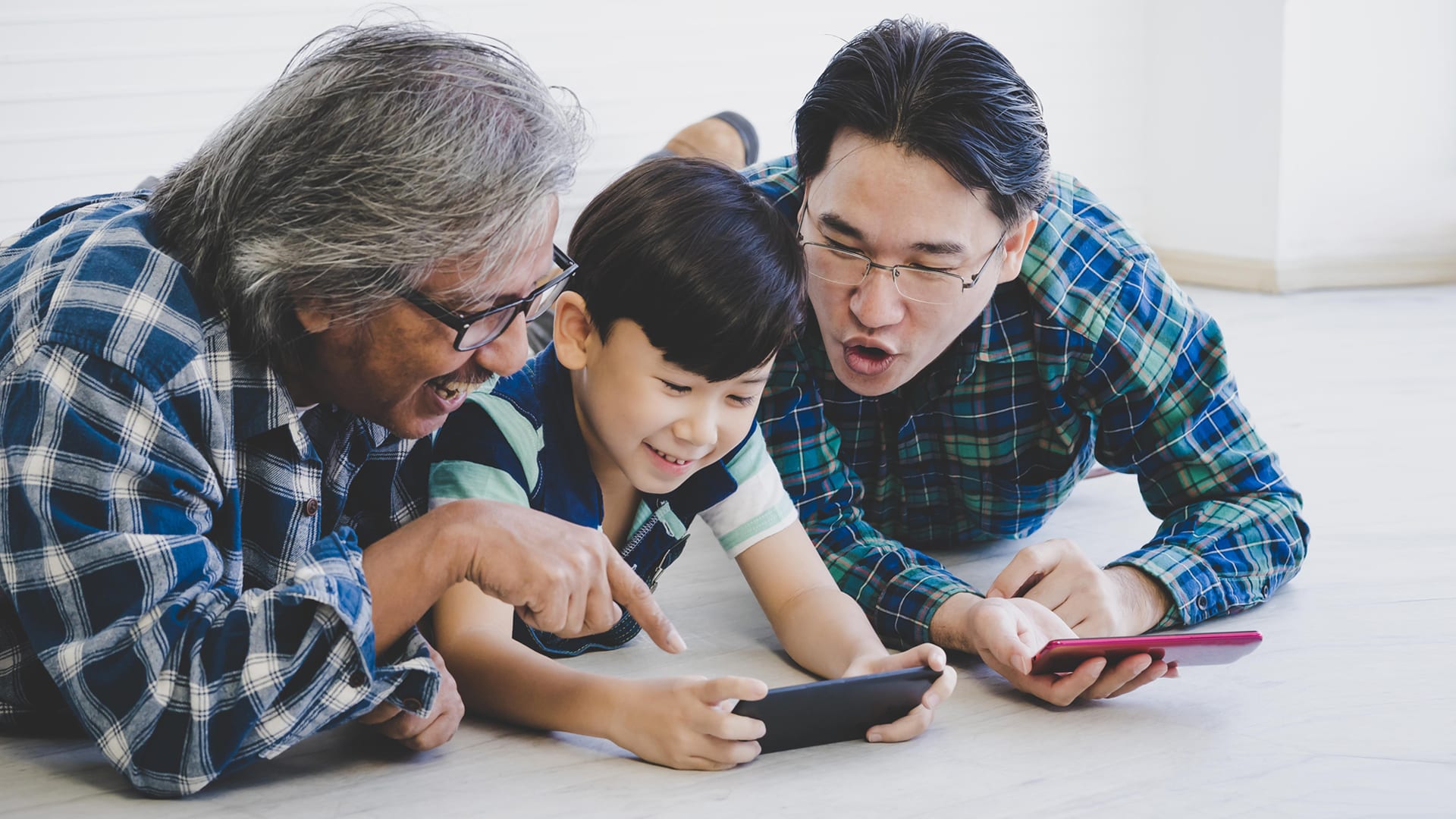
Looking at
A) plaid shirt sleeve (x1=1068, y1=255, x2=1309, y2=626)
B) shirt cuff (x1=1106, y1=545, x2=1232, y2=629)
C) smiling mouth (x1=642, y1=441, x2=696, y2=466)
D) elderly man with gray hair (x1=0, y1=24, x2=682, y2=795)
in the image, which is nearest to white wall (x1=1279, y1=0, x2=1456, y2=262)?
plaid shirt sleeve (x1=1068, y1=255, x2=1309, y2=626)

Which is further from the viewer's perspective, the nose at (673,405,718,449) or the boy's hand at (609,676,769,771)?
the nose at (673,405,718,449)

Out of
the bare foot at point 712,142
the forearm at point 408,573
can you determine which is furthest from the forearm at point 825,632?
the bare foot at point 712,142

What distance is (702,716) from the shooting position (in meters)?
1.47

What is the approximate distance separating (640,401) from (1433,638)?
1.16m

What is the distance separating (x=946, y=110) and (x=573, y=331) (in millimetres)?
605

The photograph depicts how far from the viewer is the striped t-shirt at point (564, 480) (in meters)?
1.70

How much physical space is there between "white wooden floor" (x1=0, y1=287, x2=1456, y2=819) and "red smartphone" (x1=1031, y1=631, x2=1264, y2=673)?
8 centimetres

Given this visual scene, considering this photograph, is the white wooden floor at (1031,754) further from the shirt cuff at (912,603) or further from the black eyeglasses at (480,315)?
the black eyeglasses at (480,315)

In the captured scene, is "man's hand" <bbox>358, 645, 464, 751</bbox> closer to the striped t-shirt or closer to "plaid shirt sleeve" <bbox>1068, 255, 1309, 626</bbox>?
the striped t-shirt

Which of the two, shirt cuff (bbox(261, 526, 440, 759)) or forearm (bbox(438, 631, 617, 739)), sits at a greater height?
shirt cuff (bbox(261, 526, 440, 759))

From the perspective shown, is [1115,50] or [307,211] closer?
[307,211]

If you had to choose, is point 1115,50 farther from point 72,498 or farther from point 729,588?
point 72,498

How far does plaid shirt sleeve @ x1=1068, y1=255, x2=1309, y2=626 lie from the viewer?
Result: 2.05 meters

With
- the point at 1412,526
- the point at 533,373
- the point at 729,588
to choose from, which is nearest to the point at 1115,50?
the point at 1412,526
